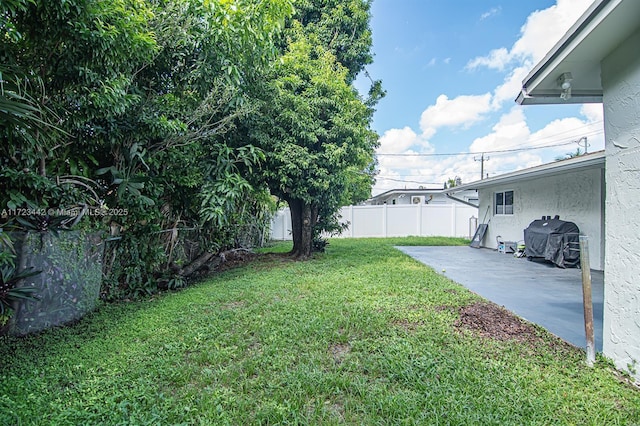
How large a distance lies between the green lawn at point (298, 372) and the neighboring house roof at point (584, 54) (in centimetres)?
252

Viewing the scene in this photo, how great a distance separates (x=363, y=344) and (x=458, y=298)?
6.82 ft

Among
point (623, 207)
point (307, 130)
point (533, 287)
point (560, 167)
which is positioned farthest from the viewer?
point (307, 130)

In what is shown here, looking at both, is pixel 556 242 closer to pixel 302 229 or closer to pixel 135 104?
pixel 302 229

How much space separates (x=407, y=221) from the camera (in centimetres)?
1487

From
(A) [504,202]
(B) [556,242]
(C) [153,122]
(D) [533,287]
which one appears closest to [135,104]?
(C) [153,122]

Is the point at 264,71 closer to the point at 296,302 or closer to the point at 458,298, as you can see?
the point at 296,302

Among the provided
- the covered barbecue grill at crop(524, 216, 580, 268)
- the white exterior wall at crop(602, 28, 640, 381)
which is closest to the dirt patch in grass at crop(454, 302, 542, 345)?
the white exterior wall at crop(602, 28, 640, 381)

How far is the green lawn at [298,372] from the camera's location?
1.86 m

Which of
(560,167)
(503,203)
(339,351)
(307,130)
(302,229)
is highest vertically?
(307,130)

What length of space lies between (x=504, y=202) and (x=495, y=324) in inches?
323

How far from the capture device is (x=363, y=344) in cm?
280

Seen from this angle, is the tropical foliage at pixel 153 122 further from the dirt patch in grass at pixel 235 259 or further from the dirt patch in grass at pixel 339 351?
the dirt patch in grass at pixel 339 351

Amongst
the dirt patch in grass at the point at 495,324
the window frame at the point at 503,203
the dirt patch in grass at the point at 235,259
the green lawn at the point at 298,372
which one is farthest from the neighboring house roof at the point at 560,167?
the dirt patch in grass at the point at 235,259

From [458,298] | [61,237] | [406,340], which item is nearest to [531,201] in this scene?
[458,298]
